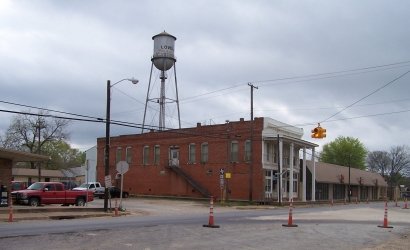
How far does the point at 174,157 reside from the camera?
60.5 metres

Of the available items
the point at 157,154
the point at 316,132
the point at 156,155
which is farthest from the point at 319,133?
the point at 156,155

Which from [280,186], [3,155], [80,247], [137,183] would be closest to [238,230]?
[80,247]

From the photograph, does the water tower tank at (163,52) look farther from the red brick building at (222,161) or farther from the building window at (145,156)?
the building window at (145,156)

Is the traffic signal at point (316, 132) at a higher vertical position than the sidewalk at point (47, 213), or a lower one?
higher

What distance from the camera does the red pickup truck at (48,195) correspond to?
109 ft

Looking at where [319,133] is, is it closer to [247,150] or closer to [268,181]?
[247,150]

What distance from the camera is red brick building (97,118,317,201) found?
173ft

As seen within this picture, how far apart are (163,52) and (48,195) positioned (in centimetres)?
2936

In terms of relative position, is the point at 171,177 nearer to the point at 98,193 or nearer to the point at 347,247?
the point at 98,193

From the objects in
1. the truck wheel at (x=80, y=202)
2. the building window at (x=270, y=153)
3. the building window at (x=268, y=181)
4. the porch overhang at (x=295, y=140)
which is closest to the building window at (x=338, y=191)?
the porch overhang at (x=295, y=140)

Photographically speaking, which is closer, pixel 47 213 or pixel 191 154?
pixel 47 213

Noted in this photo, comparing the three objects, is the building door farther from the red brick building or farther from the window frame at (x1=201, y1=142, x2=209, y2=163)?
the window frame at (x1=201, y1=142, x2=209, y2=163)

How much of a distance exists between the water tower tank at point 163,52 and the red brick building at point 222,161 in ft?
26.8

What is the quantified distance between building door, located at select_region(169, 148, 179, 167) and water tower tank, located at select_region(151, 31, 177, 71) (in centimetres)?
968
